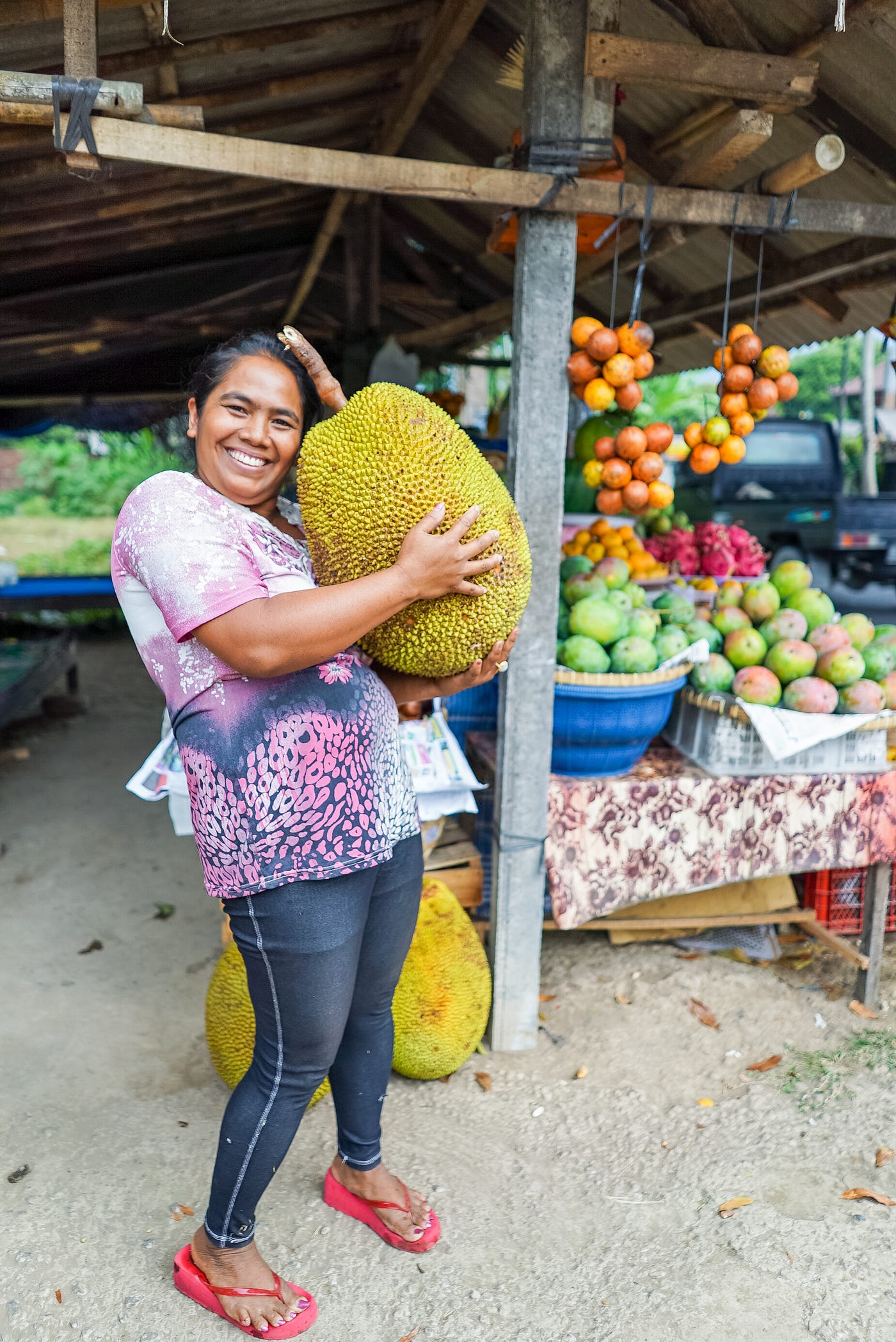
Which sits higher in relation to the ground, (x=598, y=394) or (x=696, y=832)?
(x=598, y=394)

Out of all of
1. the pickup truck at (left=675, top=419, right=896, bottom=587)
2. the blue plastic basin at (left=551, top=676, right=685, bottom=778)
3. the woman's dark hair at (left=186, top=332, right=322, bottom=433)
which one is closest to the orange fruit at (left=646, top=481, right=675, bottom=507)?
the blue plastic basin at (left=551, top=676, right=685, bottom=778)

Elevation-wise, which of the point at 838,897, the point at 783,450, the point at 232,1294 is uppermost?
the point at 783,450

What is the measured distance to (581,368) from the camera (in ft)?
7.73

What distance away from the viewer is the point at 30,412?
270 inches

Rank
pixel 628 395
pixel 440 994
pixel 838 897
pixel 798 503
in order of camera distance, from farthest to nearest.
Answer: pixel 798 503, pixel 838 897, pixel 628 395, pixel 440 994

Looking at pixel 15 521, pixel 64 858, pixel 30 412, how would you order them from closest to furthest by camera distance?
pixel 64 858 → pixel 30 412 → pixel 15 521

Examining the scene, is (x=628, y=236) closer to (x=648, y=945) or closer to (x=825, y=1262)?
(x=648, y=945)

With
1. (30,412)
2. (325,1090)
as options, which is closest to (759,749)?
(325,1090)

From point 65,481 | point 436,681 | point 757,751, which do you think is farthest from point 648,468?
point 65,481

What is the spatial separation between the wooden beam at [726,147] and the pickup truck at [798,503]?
21.3ft

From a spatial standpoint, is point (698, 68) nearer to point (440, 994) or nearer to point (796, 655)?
point (796, 655)

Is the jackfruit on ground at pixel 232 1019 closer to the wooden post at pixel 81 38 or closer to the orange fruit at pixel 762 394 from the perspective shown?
the wooden post at pixel 81 38

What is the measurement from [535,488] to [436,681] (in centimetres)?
83

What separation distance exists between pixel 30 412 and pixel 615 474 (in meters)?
5.80
